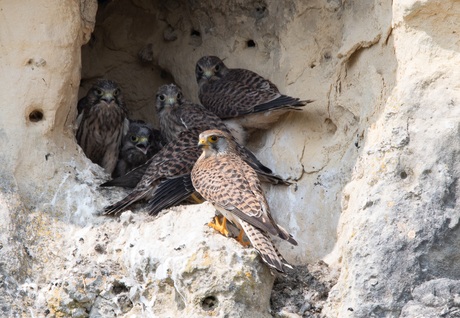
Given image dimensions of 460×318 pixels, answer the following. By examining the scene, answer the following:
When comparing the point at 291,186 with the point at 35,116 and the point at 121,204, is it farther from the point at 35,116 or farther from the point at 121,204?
the point at 35,116

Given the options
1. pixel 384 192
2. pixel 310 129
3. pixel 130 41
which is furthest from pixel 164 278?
pixel 130 41

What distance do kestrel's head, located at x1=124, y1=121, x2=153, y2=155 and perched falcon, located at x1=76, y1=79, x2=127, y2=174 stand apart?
11 cm

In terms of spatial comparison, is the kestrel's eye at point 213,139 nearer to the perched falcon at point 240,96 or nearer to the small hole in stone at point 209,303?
the perched falcon at point 240,96

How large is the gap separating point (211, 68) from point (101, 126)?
3.77 ft

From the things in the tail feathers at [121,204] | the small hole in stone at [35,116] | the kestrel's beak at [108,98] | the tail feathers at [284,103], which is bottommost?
the tail feathers at [121,204]

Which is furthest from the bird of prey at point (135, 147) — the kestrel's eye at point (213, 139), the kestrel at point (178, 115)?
the kestrel's eye at point (213, 139)

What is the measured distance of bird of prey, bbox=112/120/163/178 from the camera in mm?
5055

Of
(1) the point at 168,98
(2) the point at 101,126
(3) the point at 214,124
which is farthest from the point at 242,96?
(2) the point at 101,126

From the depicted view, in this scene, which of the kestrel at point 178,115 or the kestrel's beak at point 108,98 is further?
the kestrel's beak at point 108,98

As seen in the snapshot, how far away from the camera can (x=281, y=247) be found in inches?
154

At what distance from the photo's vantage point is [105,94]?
4938 millimetres

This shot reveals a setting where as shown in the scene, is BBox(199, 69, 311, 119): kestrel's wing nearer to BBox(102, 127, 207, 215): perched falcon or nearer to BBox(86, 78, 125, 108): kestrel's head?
BBox(102, 127, 207, 215): perched falcon

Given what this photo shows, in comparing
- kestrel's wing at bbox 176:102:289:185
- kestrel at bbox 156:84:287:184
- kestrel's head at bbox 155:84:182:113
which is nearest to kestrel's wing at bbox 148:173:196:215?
kestrel's wing at bbox 176:102:289:185

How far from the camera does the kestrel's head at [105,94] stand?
493 cm
